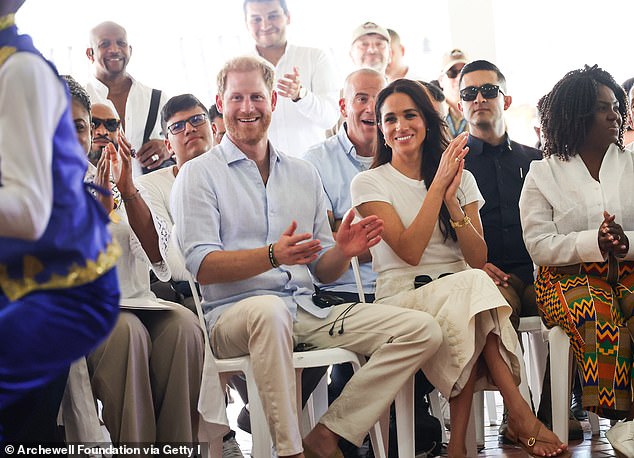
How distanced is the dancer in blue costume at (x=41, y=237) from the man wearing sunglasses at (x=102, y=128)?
162 cm

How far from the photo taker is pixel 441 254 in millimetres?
3684

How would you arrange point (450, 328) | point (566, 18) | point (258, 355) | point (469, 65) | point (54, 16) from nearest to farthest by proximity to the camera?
point (258, 355) < point (450, 328) < point (469, 65) < point (54, 16) < point (566, 18)

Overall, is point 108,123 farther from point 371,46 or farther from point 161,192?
point 371,46

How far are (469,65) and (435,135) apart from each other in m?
0.74

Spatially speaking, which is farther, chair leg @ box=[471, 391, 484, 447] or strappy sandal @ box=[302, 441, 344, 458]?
chair leg @ box=[471, 391, 484, 447]

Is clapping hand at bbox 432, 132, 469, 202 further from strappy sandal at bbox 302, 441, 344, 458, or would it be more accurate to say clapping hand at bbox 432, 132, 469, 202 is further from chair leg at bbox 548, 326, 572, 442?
strappy sandal at bbox 302, 441, 344, 458

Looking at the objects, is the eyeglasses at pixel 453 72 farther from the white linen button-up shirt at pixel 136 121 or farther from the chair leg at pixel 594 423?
the chair leg at pixel 594 423

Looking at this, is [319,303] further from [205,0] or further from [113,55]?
[205,0]

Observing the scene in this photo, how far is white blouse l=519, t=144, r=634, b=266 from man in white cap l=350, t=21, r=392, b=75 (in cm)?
165

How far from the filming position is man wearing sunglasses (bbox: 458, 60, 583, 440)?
4.07 m

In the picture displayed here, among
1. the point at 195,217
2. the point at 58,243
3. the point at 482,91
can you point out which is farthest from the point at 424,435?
the point at 58,243

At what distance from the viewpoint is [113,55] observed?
463 centimetres

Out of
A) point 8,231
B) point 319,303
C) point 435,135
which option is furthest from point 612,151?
point 8,231

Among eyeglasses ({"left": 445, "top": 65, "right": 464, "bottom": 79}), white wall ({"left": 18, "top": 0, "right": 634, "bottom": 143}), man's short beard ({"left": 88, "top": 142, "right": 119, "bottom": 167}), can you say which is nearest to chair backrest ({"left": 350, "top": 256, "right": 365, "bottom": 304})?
man's short beard ({"left": 88, "top": 142, "right": 119, "bottom": 167})
